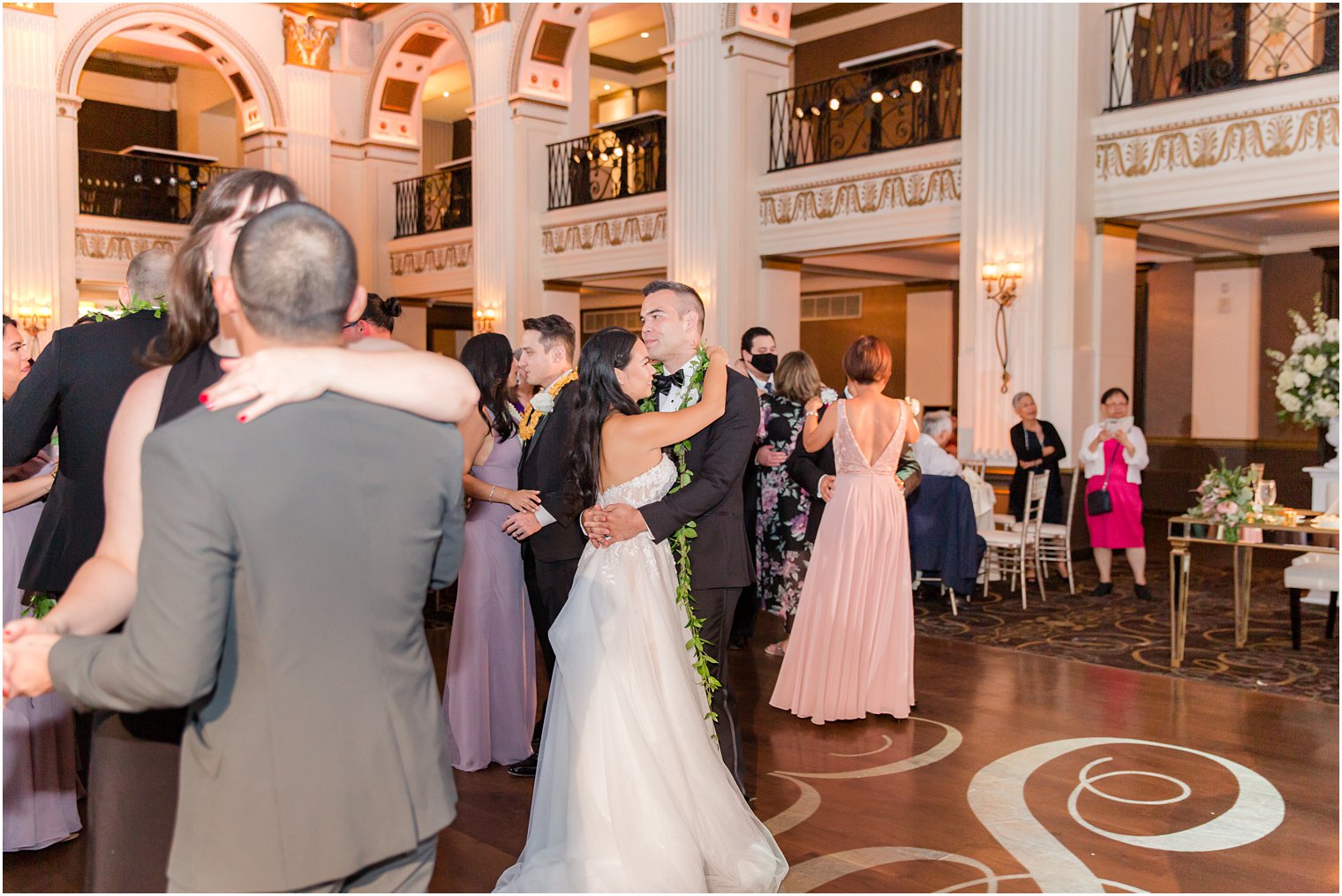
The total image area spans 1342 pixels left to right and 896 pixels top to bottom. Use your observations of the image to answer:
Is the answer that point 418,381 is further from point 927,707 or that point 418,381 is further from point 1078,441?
point 1078,441

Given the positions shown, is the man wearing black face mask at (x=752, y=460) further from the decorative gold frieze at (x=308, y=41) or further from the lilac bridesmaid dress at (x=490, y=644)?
the decorative gold frieze at (x=308, y=41)

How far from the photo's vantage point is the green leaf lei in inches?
128

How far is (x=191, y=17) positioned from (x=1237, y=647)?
13.9m

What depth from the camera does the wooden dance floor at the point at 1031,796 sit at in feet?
10.4

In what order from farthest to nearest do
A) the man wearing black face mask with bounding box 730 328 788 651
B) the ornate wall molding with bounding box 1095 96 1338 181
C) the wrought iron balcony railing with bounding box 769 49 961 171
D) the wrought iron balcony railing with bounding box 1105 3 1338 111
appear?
the wrought iron balcony railing with bounding box 769 49 961 171 → the wrought iron balcony railing with bounding box 1105 3 1338 111 → the ornate wall molding with bounding box 1095 96 1338 181 → the man wearing black face mask with bounding box 730 328 788 651

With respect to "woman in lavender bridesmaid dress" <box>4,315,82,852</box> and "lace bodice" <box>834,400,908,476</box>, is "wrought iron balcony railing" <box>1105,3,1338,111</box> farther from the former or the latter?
"woman in lavender bridesmaid dress" <box>4,315,82,852</box>

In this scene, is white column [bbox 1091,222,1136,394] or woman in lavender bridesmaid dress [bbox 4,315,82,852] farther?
white column [bbox 1091,222,1136,394]

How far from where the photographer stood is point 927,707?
495cm

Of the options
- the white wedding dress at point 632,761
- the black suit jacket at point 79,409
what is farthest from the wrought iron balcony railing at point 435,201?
the black suit jacket at point 79,409

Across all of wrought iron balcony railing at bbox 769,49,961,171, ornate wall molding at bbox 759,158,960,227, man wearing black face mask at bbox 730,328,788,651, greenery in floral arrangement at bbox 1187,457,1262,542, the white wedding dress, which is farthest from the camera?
wrought iron balcony railing at bbox 769,49,961,171

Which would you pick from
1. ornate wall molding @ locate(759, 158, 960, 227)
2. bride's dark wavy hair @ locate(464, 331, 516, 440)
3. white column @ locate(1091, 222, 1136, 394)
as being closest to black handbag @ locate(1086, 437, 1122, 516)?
white column @ locate(1091, 222, 1136, 394)

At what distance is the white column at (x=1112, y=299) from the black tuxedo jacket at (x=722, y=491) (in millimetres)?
7054

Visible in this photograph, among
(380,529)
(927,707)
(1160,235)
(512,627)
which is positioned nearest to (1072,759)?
(927,707)

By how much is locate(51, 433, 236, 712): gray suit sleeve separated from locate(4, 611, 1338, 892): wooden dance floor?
6.23ft
